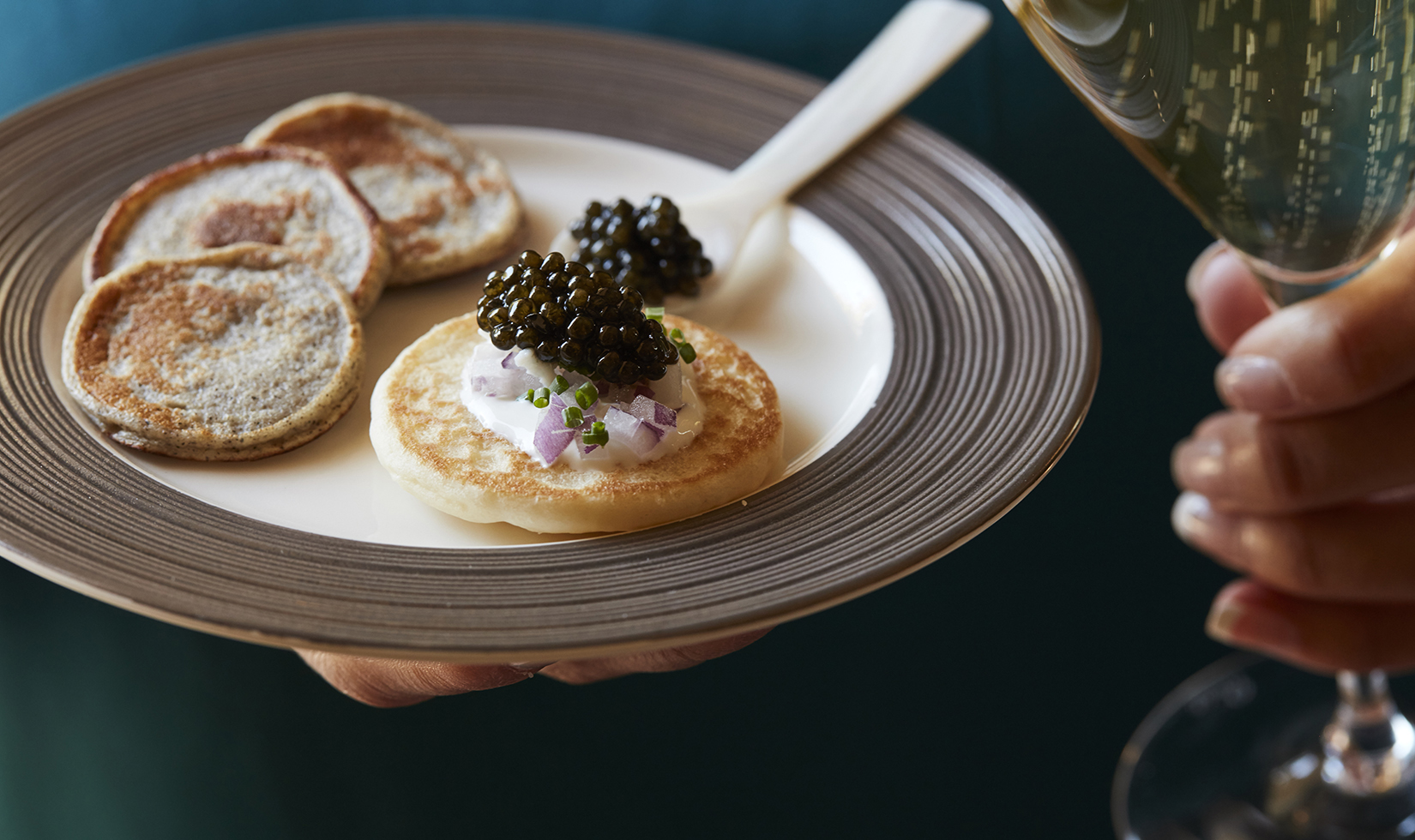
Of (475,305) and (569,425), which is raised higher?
(569,425)

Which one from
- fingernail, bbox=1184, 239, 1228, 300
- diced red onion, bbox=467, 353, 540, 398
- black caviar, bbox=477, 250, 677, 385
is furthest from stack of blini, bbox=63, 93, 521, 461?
fingernail, bbox=1184, 239, 1228, 300

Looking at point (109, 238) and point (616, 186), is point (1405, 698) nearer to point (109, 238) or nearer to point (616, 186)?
point (616, 186)

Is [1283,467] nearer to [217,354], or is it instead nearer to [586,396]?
[586,396]

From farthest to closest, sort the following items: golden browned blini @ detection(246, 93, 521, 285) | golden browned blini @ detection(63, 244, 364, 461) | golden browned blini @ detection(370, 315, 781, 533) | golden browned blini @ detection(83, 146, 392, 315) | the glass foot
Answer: golden browned blini @ detection(246, 93, 521, 285)
golden browned blini @ detection(83, 146, 392, 315)
the glass foot
golden browned blini @ detection(63, 244, 364, 461)
golden browned blini @ detection(370, 315, 781, 533)

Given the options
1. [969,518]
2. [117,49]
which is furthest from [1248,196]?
[117,49]

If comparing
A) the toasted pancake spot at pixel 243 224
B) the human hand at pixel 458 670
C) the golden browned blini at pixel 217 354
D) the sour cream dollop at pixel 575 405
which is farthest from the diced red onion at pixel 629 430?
the toasted pancake spot at pixel 243 224

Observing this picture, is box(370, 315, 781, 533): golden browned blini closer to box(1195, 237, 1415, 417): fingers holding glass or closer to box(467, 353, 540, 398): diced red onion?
box(467, 353, 540, 398): diced red onion

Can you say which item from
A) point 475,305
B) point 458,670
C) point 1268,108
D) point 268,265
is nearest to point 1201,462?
point 1268,108
